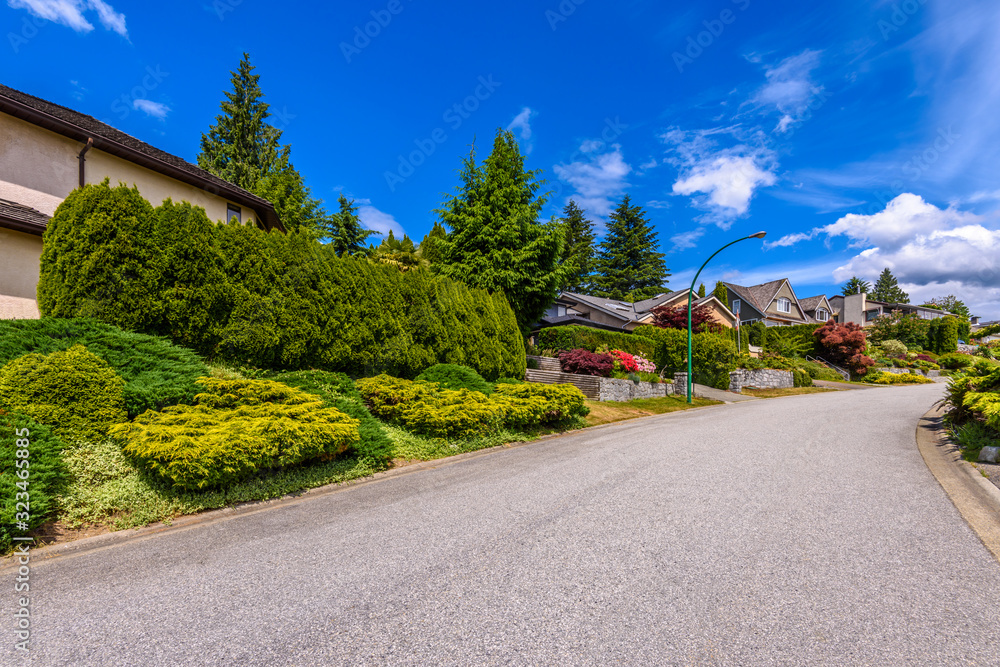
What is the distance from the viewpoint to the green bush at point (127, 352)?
5621mm

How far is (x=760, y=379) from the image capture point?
24.9 m

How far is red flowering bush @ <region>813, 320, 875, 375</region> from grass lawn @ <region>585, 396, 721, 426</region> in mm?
21273

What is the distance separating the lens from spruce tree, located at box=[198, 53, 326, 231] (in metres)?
31.0

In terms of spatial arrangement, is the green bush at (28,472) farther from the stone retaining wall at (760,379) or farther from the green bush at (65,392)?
the stone retaining wall at (760,379)

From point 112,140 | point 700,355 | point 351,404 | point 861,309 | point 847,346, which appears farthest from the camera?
point 861,309

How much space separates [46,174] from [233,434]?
46.1 ft

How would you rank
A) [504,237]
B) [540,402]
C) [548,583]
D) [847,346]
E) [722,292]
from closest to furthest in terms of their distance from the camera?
[548,583]
[540,402]
[504,237]
[847,346]
[722,292]

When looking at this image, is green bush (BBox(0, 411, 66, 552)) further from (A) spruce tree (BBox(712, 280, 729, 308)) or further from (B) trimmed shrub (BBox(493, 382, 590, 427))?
(A) spruce tree (BBox(712, 280, 729, 308))

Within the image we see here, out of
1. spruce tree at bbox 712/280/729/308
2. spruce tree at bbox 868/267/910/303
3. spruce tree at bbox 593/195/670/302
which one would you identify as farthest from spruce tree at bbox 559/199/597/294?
spruce tree at bbox 868/267/910/303

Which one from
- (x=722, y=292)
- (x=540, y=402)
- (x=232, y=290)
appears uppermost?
(x=722, y=292)

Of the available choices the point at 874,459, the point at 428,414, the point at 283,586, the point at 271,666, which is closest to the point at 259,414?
the point at 428,414

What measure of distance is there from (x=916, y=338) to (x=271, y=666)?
58.2 meters

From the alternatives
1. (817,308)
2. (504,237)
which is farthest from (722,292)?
(504,237)

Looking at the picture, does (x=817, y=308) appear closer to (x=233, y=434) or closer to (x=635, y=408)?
(x=635, y=408)
